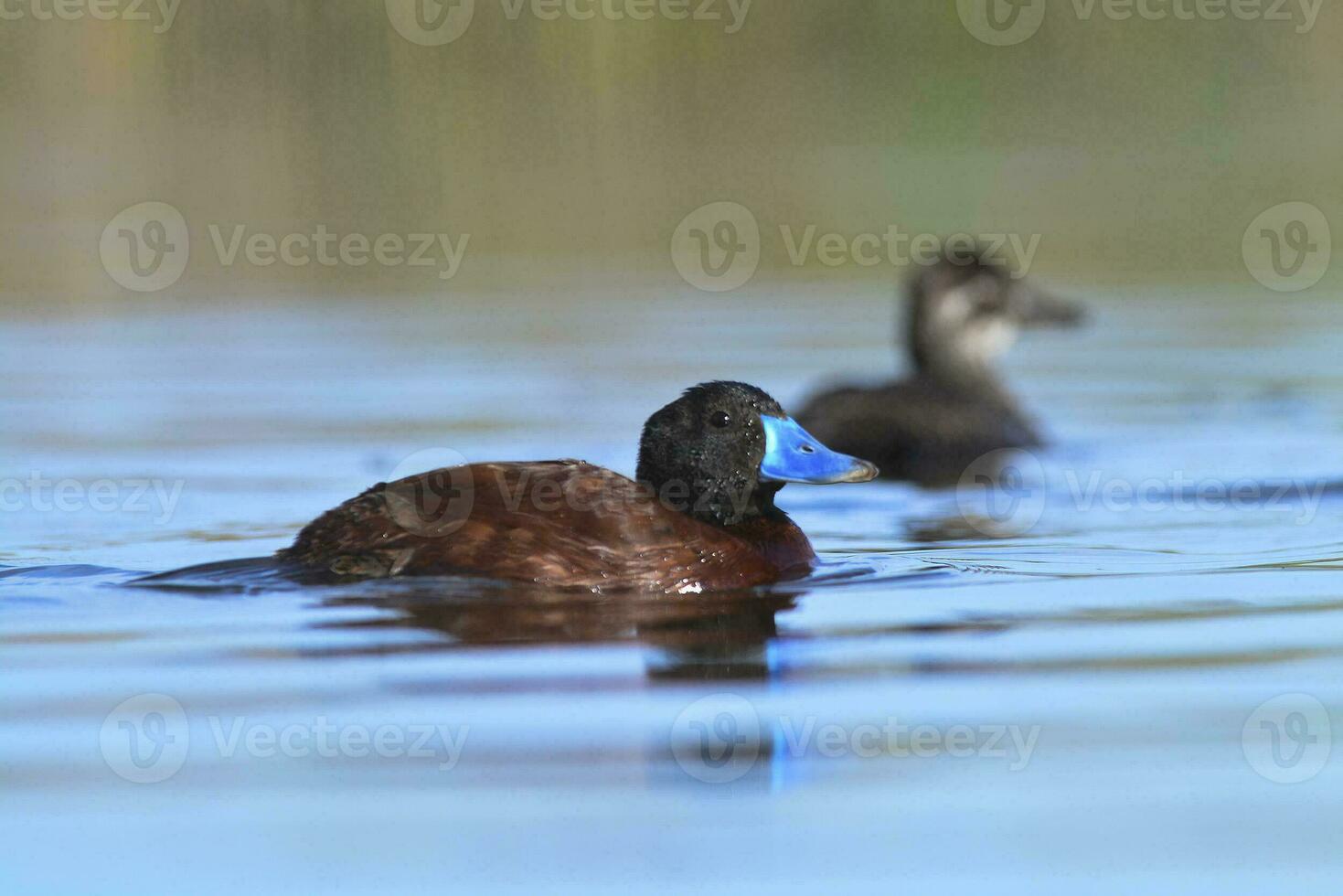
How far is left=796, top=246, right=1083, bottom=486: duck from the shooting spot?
11.4 meters

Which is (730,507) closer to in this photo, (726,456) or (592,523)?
(726,456)

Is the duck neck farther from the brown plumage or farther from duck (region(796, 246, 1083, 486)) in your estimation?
duck (region(796, 246, 1083, 486))

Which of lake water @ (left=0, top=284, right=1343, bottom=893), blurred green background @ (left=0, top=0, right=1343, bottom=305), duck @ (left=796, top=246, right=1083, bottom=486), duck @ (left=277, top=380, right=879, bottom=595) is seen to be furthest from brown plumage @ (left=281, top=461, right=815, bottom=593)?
blurred green background @ (left=0, top=0, right=1343, bottom=305)

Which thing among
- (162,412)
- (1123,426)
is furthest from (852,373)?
(162,412)

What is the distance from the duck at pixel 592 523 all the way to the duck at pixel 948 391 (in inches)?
124

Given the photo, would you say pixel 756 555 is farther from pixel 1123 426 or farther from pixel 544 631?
pixel 1123 426

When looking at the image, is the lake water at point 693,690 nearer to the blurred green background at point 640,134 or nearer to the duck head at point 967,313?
the duck head at point 967,313

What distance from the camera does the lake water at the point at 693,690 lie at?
4.80 m

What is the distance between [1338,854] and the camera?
187 inches

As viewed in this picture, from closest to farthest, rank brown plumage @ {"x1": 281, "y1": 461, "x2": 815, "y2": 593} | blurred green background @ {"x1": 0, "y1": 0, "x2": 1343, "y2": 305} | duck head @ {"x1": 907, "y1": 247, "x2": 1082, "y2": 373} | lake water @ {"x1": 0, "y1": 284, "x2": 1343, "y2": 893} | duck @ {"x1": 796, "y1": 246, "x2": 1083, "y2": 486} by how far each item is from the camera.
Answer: lake water @ {"x1": 0, "y1": 284, "x2": 1343, "y2": 893}
brown plumage @ {"x1": 281, "y1": 461, "x2": 815, "y2": 593}
duck @ {"x1": 796, "y1": 246, "x2": 1083, "y2": 486}
duck head @ {"x1": 907, "y1": 247, "x2": 1082, "y2": 373}
blurred green background @ {"x1": 0, "y1": 0, "x2": 1343, "y2": 305}

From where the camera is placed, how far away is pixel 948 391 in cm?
1227

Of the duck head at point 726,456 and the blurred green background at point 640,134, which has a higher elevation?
the blurred green background at point 640,134

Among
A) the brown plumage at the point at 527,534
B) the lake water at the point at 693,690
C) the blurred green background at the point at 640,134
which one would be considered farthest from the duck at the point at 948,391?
the blurred green background at the point at 640,134

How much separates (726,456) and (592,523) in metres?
0.71
